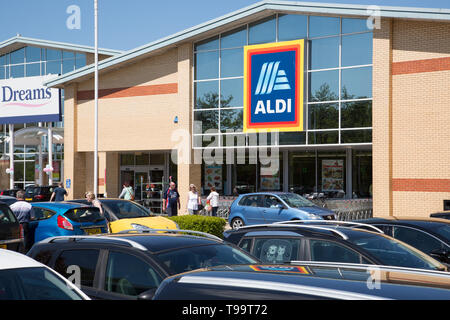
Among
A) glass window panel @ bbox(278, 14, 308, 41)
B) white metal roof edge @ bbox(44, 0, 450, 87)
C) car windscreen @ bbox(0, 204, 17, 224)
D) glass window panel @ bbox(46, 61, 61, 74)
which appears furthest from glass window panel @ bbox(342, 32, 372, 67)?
glass window panel @ bbox(46, 61, 61, 74)

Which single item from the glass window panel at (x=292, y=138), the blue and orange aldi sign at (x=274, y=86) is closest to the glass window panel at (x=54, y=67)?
the blue and orange aldi sign at (x=274, y=86)

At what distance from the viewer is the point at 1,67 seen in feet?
133

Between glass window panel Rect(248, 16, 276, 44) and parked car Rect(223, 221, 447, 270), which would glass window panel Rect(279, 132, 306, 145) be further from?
parked car Rect(223, 221, 447, 270)

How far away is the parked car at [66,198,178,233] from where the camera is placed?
1345 centimetres

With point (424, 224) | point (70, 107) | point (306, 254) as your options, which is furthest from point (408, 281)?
point (70, 107)

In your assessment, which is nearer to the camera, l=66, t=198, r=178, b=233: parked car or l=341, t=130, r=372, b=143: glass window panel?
l=66, t=198, r=178, b=233: parked car

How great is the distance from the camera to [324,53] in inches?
841

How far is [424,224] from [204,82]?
17057mm

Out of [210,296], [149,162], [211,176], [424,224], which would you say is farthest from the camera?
[149,162]

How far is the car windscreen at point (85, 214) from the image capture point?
13.1 m

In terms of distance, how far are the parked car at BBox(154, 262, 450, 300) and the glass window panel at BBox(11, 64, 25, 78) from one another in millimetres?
39269

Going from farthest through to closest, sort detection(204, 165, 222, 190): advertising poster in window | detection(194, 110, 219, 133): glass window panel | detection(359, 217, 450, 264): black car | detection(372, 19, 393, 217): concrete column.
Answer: detection(204, 165, 222, 190): advertising poster in window → detection(194, 110, 219, 133): glass window panel → detection(372, 19, 393, 217): concrete column → detection(359, 217, 450, 264): black car
